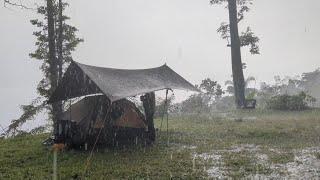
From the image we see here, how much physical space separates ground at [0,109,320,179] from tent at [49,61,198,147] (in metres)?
0.99

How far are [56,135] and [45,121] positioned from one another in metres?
13.0

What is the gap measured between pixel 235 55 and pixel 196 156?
1836 centimetres

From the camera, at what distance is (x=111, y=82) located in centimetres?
1596

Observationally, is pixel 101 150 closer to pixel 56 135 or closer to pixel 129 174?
pixel 56 135

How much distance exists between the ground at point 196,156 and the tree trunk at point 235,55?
916 cm

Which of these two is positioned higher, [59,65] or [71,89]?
[59,65]

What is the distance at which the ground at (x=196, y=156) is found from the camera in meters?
11.8

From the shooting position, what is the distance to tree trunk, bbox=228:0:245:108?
31.0 metres

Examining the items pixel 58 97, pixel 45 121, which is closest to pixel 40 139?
pixel 58 97

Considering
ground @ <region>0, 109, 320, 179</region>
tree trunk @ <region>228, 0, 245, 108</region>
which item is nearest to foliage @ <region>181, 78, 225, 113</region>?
tree trunk @ <region>228, 0, 245, 108</region>

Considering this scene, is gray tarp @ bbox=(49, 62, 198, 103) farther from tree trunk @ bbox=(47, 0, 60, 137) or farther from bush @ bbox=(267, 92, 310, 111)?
bush @ bbox=(267, 92, 310, 111)

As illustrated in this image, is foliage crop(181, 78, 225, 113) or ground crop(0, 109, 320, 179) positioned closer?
ground crop(0, 109, 320, 179)

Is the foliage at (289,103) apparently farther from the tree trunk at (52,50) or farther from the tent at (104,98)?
the tree trunk at (52,50)

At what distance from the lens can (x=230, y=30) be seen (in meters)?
31.9
